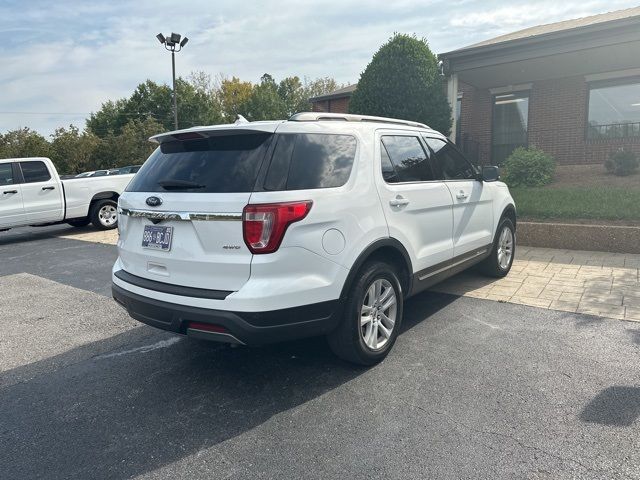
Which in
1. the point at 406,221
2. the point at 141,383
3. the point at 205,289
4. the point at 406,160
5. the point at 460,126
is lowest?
the point at 141,383

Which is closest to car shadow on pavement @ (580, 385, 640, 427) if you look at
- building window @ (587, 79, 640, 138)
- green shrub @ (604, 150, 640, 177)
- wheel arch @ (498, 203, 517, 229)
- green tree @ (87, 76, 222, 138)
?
wheel arch @ (498, 203, 517, 229)

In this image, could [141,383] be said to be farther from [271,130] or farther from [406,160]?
[406,160]

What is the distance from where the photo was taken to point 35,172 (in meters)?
11.0

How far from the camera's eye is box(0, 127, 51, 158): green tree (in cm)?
3200

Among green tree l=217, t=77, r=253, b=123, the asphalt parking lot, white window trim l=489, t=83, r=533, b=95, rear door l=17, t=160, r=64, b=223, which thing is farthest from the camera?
green tree l=217, t=77, r=253, b=123

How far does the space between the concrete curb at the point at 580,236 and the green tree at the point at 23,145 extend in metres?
32.3

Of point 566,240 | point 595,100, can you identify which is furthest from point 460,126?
point 566,240

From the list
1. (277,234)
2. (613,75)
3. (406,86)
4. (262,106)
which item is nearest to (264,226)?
(277,234)

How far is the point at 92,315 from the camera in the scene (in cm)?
527

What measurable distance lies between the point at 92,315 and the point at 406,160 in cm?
374

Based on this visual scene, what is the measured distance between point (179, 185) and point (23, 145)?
3560 centimetres

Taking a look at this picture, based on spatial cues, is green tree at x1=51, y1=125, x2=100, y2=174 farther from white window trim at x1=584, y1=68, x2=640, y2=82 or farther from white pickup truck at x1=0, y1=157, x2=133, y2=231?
white window trim at x1=584, y1=68, x2=640, y2=82

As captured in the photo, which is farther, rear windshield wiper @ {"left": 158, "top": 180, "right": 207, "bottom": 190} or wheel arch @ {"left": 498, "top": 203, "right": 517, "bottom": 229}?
wheel arch @ {"left": 498, "top": 203, "right": 517, "bottom": 229}

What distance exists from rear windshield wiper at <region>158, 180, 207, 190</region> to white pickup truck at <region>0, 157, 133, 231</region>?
8.77 m
